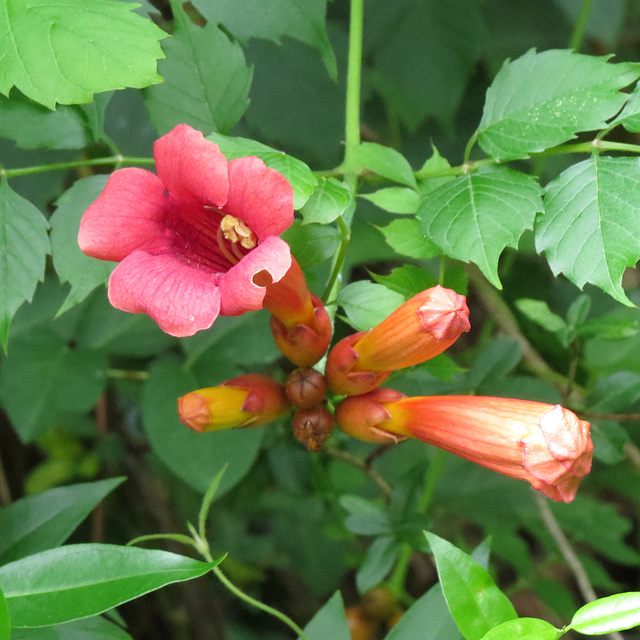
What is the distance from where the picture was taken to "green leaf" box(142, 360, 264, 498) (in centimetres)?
160

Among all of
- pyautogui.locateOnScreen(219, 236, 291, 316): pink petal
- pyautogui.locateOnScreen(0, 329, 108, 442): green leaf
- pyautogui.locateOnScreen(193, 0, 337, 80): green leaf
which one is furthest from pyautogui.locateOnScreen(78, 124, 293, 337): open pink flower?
pyautogui.locateOnScreen(0, 329, 108, 442): green leaf

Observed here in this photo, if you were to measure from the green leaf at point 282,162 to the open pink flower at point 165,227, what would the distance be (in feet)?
0.21

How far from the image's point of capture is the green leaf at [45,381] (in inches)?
74.0

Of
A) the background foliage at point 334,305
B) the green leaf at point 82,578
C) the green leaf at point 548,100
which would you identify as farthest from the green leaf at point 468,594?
the green leaf at point 548,100

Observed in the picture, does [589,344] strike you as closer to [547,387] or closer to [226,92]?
[547,387]

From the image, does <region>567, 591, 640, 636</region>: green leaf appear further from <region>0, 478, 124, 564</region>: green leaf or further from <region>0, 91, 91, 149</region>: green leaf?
<region>0, 91, 91, 149</region>: green leaf

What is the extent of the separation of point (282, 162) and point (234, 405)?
43 centimetres

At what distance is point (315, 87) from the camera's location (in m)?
2.32

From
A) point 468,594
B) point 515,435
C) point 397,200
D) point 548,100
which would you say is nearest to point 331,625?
point 468,594

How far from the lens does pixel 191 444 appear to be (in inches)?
64.4

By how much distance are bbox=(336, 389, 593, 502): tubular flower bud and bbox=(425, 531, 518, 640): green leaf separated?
0.52ft

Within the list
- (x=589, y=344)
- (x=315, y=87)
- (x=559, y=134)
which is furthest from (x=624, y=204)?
(x=315, y=87)

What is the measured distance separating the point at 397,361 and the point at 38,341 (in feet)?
4.28

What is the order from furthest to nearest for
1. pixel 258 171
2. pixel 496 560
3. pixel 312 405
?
pixel 496 560, pixel 312 405, pixel 258 171
